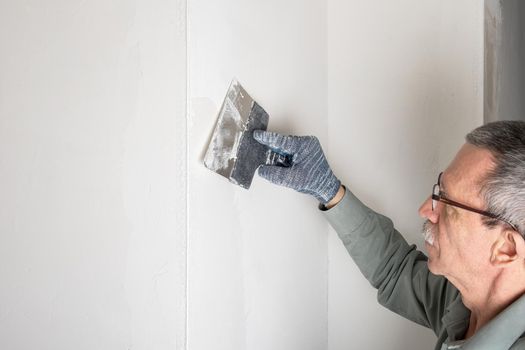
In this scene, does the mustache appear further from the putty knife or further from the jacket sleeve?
the putty knife

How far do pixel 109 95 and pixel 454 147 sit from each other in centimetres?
105

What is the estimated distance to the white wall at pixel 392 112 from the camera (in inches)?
68.2

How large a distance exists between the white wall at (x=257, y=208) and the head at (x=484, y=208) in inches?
17.4

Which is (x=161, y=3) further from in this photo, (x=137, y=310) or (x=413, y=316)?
(x=413, y=316)

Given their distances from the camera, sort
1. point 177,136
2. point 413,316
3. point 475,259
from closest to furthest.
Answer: point 177,136, point 475,259, point 413,316

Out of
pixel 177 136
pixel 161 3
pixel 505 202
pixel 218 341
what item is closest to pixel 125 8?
pixel 161 3

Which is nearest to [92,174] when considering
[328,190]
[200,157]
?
[200,157]

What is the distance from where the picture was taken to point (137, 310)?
1.28 metres

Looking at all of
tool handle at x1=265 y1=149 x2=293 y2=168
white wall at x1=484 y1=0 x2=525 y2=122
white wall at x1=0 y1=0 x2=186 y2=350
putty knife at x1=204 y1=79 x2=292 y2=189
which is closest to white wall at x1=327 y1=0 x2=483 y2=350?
white wall at x1=484 y1=0 x2=525 y2=122

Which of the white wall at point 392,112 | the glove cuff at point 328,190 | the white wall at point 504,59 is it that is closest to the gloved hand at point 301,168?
the glove cuff at point 328,190

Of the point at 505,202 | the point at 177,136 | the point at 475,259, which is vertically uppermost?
the point at 177,136

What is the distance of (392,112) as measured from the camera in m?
1.80

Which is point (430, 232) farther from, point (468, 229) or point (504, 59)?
point (504, 59)

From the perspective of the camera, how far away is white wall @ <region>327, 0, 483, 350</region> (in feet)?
5.69
